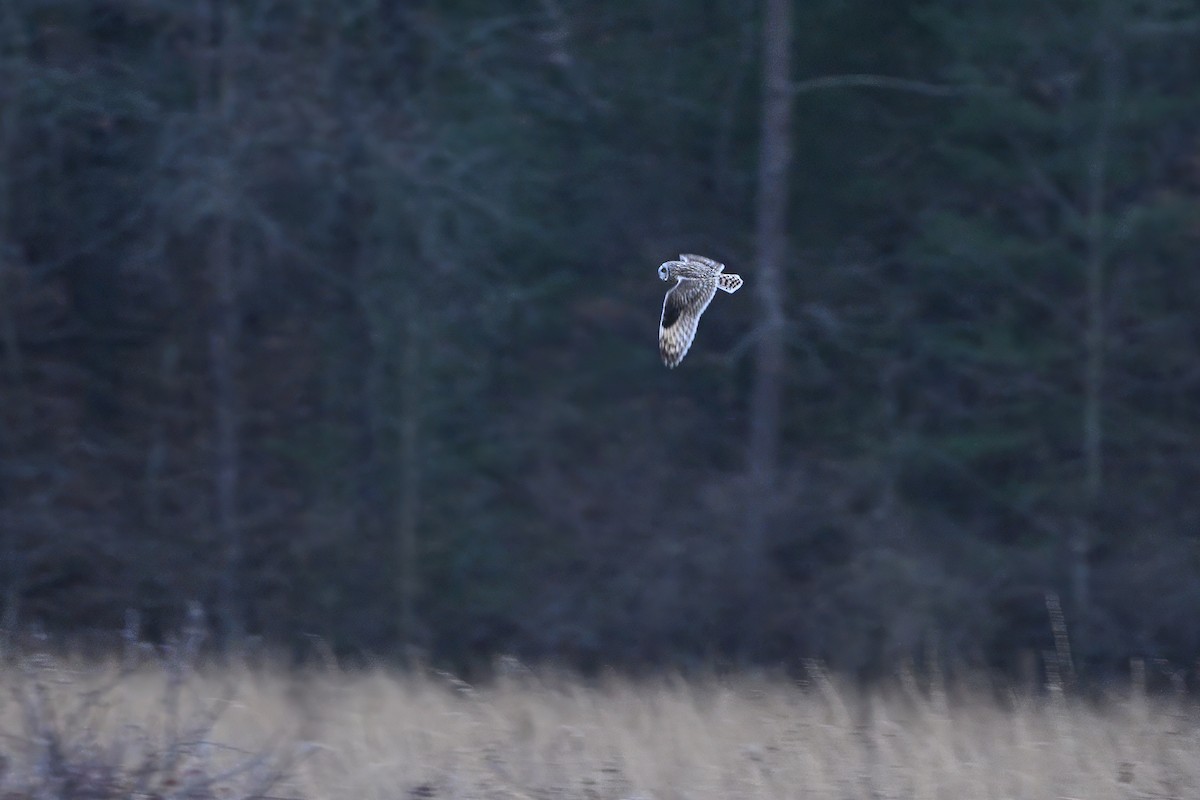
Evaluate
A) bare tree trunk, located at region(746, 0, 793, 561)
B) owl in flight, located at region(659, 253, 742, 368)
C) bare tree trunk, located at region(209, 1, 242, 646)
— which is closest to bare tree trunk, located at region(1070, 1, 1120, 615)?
bare tree trunk, located at region(746, 0, 793, 561)

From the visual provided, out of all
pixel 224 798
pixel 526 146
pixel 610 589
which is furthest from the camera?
pixel 526 146

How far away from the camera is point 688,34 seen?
15820 millimetres

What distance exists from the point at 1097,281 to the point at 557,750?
8.95 metres

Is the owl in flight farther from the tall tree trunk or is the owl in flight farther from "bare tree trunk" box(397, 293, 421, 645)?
the tall tree trunk

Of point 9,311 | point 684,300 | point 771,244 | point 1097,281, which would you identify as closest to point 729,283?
point 684,300

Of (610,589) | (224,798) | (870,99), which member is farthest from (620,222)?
(224,798)

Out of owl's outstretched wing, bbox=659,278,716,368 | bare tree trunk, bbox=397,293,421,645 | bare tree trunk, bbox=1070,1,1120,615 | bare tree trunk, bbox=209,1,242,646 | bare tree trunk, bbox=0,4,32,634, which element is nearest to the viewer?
owl's outstretched wing, bbox=659,278,716,368

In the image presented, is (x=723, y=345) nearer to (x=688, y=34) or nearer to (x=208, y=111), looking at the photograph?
(x=688, y=34)

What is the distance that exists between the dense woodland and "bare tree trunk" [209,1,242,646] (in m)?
0.04

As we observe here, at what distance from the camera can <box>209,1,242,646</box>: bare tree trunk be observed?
1434 centimetres

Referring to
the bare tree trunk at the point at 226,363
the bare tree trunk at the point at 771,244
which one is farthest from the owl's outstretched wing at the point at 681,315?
the bare tree trunk at the point at 226,363

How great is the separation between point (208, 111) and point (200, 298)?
1.88 metres

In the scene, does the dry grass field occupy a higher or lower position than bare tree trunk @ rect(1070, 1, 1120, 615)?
lower

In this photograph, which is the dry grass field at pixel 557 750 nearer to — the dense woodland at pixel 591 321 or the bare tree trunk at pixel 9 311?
the dense woodland at pixel 591 321
